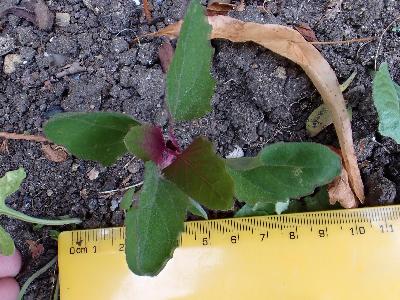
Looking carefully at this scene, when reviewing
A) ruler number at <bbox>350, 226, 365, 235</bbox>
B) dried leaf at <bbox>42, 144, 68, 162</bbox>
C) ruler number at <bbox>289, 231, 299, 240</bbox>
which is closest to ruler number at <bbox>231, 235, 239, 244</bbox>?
ruler number at <bbox>289, 231, 299, 240</bbox>

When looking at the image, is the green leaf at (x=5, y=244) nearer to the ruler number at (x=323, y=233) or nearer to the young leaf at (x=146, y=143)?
the young leaf at (x=146, y=143)

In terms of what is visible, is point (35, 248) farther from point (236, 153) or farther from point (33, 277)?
point (236, 153)

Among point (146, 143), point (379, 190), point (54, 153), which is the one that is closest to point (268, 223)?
point (379, 190)

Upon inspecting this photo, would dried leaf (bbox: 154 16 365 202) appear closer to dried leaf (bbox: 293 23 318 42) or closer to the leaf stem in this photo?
dried leaf (bbox: 293 23 318 42)

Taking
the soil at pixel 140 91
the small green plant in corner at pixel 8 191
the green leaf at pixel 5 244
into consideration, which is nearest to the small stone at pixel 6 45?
the soil at pixel 140 91

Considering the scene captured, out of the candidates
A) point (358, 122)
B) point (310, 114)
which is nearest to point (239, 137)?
point (310, 114)

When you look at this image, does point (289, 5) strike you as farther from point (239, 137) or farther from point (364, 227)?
point (364, 227)
